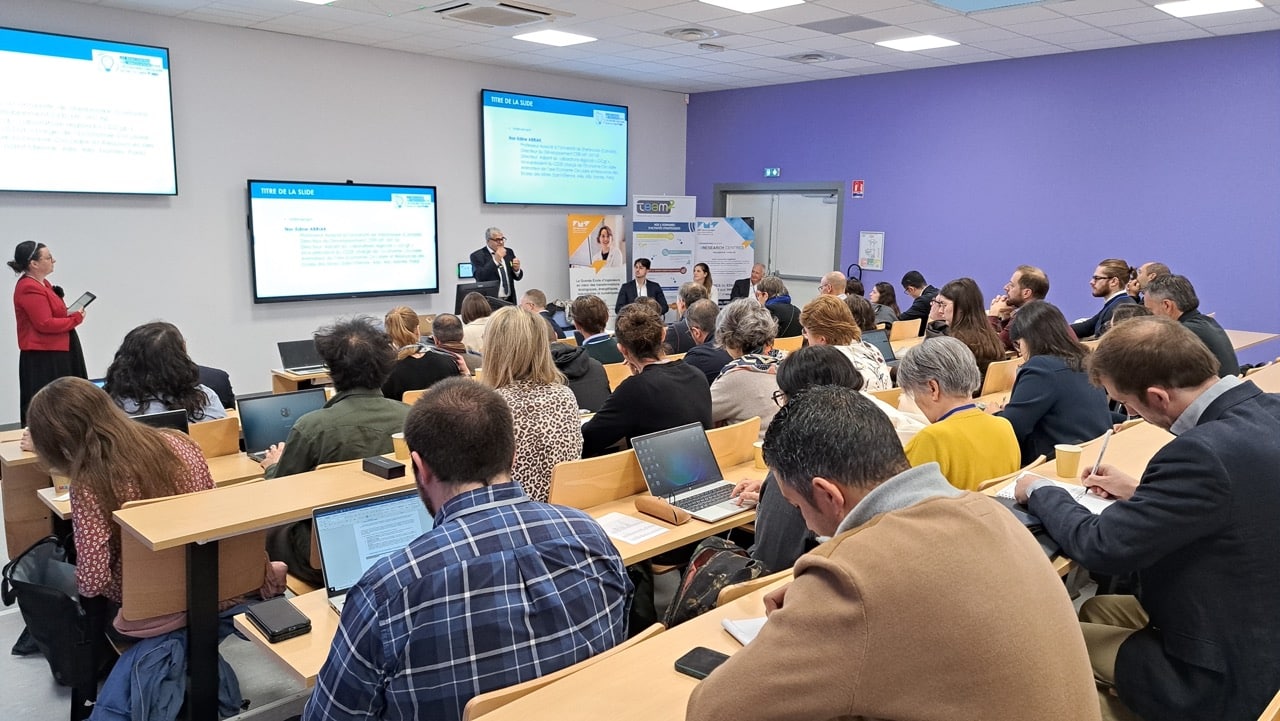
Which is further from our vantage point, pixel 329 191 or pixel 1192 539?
pixel 329 191

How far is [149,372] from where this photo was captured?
145 inches

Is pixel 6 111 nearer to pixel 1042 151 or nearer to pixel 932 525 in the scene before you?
pixel 932 525

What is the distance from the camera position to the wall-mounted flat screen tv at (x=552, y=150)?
9.48 meters

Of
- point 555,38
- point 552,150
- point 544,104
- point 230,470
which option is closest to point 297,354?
point 230,470

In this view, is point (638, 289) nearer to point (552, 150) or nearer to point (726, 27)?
point (552, 150)

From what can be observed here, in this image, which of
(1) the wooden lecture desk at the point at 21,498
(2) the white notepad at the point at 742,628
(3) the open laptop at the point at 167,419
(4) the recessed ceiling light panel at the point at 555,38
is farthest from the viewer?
(4) the recessed ceiling light panel at the point at 555,38

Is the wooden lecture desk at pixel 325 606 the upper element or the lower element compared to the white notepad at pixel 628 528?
lower

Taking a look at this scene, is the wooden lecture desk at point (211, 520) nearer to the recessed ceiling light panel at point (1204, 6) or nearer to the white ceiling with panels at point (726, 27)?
the white ceiling with panels at point (726, 27)

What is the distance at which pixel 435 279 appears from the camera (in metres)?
9.12

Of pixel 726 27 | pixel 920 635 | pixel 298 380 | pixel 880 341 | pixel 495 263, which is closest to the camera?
pixel 920 635

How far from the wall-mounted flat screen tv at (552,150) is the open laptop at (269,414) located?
5574 mm

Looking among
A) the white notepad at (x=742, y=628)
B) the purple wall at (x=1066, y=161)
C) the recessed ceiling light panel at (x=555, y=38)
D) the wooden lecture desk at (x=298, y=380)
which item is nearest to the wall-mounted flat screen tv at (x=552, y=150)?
the recessed ceiling light panel at (x=555, y=38)

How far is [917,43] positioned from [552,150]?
13.6 feet

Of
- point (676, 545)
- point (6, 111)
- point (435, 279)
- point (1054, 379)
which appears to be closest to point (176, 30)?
point (6, 111)
